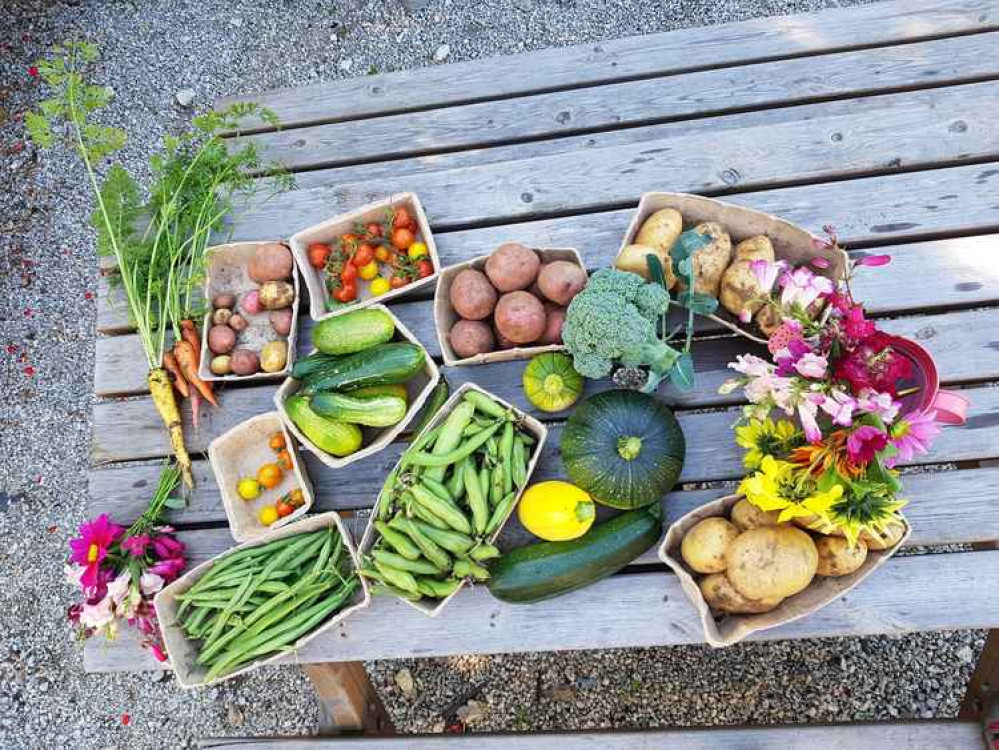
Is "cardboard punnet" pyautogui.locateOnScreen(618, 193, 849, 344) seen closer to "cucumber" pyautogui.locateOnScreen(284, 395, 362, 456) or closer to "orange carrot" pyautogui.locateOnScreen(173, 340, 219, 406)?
"cucumber" pyautogui.locateOnScreen(284, 395, 362, 456)

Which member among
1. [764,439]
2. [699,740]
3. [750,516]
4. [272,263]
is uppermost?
[272,263]

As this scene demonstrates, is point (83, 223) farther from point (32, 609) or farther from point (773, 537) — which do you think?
point (773, 537)

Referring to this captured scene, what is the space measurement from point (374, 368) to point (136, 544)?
83 centimetres

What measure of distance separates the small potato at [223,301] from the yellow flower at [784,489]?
1.58 metres

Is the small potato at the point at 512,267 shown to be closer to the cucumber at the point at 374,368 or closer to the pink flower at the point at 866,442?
the cucumber at the point at 374,368

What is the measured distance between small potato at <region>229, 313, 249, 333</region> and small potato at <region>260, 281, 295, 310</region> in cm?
8

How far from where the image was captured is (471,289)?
189cm

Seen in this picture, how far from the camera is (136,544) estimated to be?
1.96 m

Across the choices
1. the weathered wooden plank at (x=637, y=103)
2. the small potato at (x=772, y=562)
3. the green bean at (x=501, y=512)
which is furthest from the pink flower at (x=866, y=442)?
the weathered wooden plank at (x=637, y=103)

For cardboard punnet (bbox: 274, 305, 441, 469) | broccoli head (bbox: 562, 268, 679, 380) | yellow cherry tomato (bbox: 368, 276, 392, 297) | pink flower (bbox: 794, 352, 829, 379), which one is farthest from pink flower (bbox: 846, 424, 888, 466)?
yellow cherry tomato (bbox: 368, 276, 392, 297)

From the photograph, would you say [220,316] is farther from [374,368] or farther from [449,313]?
[449,313]

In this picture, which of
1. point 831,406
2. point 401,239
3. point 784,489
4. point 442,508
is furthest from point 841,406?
point 401,239

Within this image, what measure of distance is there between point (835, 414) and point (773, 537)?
45 cm

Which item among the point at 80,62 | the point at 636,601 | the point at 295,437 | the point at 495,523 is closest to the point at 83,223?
the point at 80,62
